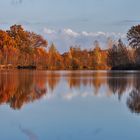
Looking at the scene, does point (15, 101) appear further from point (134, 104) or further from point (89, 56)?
point (89, 56)

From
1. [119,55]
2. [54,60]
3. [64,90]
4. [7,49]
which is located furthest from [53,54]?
[64,90]

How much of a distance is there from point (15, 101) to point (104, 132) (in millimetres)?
5813

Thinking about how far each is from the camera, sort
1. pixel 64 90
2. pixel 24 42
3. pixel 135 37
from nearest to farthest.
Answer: pixel 64 90
pixel 135 37
pixel 24 42

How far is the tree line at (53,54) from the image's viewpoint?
224ft

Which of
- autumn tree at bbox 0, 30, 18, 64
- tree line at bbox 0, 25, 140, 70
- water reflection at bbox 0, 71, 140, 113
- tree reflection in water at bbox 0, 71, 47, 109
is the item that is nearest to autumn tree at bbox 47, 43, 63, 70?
tree line at bbox 0, 25, 140, 70

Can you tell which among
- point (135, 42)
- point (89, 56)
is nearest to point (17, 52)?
point (89, 56)

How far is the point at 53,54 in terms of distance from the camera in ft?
285

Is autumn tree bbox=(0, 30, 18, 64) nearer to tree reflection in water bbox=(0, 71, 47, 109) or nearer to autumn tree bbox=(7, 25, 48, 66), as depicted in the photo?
autumn tree bbox=(7, 25, 48, 66)

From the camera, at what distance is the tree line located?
68.4 metres

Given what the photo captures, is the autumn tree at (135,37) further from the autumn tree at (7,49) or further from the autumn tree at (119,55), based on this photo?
the autumn tree at (7,49)

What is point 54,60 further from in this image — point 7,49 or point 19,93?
point 19,93

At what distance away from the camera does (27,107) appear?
10664 millimetres

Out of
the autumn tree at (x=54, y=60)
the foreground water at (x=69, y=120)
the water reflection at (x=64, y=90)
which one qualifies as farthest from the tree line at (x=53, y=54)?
the foreground water at (x=69, y=120)

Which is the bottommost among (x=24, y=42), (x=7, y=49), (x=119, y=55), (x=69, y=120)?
(x=69, y=120)
